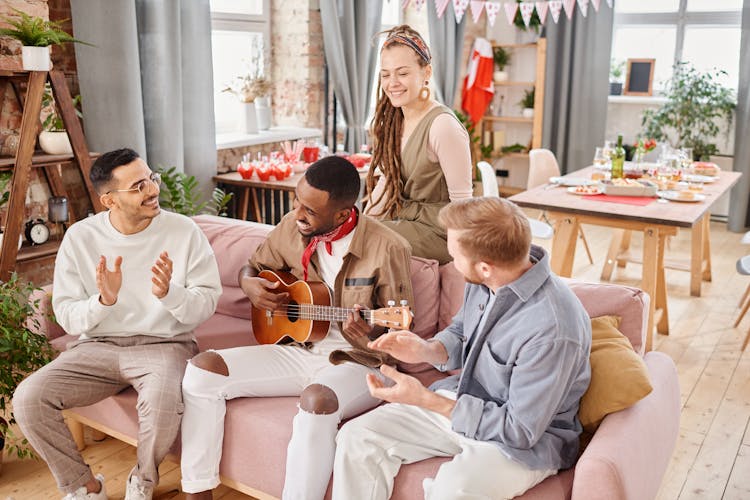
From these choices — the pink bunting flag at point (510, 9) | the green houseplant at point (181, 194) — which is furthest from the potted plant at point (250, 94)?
the pink bunting flag at point (510, 9)

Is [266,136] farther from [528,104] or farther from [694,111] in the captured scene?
[694,111]

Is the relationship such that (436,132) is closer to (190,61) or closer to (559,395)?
(559,395)

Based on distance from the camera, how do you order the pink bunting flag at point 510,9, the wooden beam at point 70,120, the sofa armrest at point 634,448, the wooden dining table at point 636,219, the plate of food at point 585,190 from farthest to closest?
the pink bunting flag at point 510,9
the plate of food at point 585,190
the wooden dining table at point 636,219
the wooden beam at point 70,120
the sofa armrest at point 634,448

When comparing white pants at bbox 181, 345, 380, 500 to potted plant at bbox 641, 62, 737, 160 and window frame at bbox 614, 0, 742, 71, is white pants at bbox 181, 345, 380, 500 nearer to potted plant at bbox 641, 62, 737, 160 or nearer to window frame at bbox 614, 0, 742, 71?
potted plant at bbox 641, 62, 737, 160

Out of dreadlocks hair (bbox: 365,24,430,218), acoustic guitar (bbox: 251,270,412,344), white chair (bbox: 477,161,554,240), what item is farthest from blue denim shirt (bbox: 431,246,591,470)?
white chair (bbox: 477,161,554,240)

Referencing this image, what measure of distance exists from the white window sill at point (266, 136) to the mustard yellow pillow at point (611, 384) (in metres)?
3.22

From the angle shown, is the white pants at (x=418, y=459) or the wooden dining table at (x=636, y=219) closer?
the white pants at (x=418, y=459)

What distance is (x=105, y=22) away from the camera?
3.53 m

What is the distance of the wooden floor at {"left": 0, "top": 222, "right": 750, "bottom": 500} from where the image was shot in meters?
2.40

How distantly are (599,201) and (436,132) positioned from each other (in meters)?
1.56

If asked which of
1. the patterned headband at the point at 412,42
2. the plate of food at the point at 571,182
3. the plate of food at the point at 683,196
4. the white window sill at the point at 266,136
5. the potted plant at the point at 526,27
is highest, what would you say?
the potted plant at the point at 526,27

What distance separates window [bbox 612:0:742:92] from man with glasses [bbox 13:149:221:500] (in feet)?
18.0

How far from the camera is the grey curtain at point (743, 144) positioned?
5.98m

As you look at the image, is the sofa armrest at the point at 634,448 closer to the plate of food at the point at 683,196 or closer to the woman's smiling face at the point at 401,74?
the woman's smiling face at the point at 401,74
